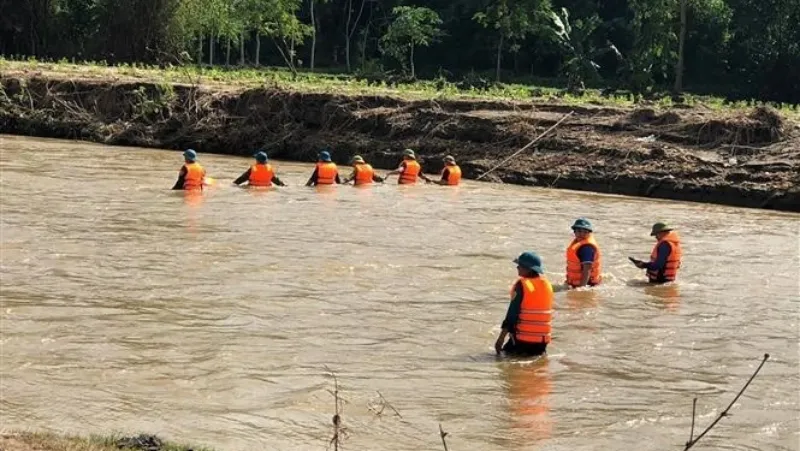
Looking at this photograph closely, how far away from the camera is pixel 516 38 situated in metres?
55.2

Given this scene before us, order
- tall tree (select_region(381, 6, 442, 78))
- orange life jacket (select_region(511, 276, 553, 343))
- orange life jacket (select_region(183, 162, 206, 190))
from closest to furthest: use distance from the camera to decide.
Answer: orange life jacket (select_region(511, 276, 553, 343)) → orange life jacket (select_region(183, 162, 206, 190)) → tall tree (select_region(381, 6, 442, 78))

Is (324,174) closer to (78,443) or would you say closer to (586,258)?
(586,258)

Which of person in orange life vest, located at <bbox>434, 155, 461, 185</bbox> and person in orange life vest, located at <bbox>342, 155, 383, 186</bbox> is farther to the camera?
person in orange life vest, located at <bbox>434, 155, 461, 185</bbox>

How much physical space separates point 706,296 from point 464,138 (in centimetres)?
1738

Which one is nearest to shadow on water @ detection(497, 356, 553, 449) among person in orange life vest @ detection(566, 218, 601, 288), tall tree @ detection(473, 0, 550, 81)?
person in orange life vest @ detection(566, 218, 601, 288)

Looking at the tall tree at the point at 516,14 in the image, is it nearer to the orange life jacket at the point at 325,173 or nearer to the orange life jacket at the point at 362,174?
the orange life jacket at the point at 362,174

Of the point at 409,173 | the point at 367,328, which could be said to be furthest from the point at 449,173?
the point at 367,328

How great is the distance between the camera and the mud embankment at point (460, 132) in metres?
28.4

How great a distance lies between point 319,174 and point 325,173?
14 centimetres

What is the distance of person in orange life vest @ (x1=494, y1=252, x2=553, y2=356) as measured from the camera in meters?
11.4

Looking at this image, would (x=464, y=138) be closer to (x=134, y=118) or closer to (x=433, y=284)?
(x=134, y=118)

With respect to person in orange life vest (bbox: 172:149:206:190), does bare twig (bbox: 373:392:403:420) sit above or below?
below

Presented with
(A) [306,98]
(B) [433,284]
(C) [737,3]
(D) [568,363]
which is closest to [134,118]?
(A) [306,98]

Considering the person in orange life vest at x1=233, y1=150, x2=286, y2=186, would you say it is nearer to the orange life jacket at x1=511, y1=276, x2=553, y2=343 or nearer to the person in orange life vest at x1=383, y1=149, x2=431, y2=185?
the person in orange life vest at x1=383, y1=149, x2=431, y2=185
